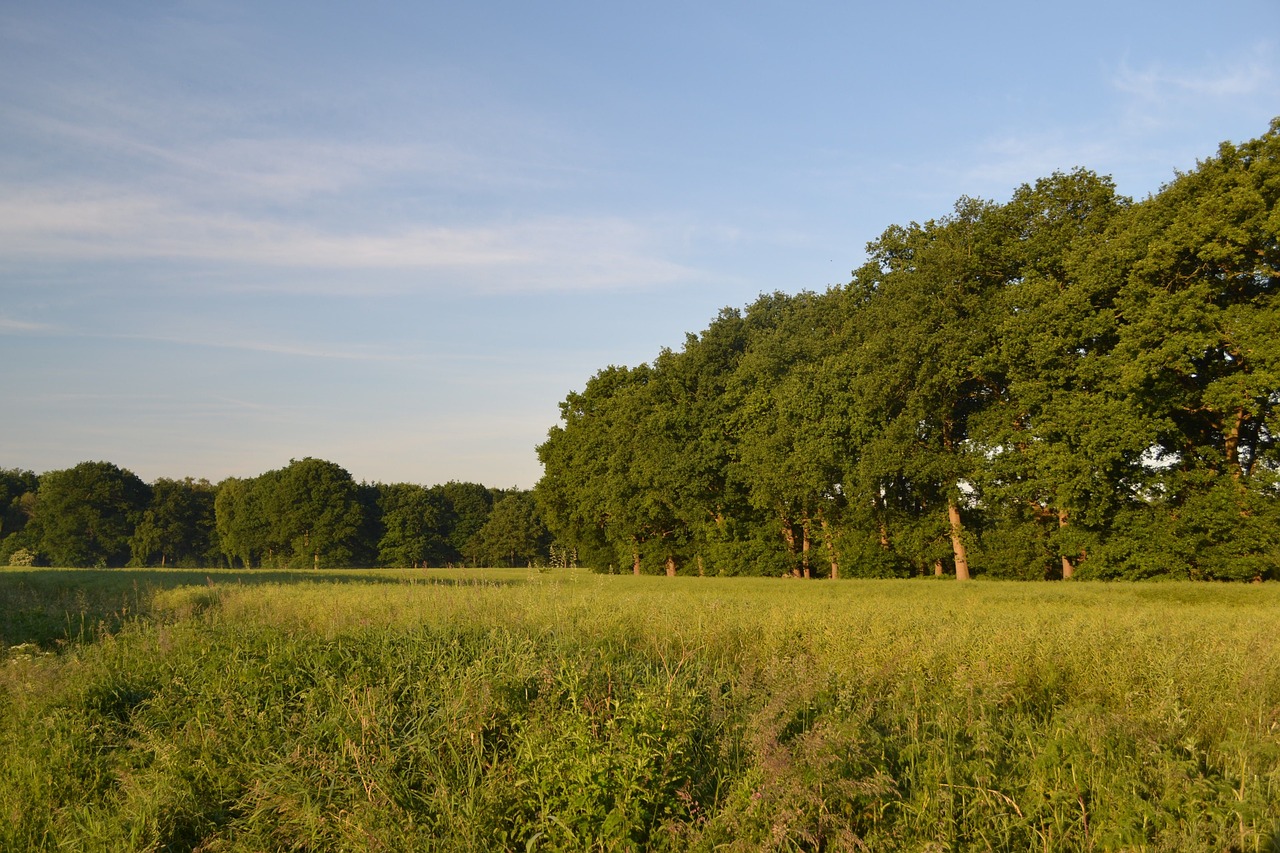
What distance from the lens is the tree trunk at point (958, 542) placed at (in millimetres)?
Result: 34222

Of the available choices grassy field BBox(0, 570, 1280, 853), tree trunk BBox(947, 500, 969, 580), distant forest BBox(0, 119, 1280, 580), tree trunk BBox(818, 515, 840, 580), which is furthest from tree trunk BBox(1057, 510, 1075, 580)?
grassy field BBox(0, 570, 1280, 853)

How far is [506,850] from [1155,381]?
2923cm

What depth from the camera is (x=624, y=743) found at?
18.2ft

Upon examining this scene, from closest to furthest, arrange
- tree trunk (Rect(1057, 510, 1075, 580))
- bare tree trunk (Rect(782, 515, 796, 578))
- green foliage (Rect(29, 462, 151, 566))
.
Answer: tree trunk (Rect(1057, 510, 1075, 580))
bare tree trunk (Rect(782, 515, 796, 578))
green foliage (Rect(29, 462, 151, 566))

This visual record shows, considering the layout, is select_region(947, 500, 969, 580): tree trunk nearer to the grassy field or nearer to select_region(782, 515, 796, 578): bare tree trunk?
select_region(782, 515, 796, 578): bare tree trunk

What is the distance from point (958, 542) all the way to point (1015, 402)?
6.41m

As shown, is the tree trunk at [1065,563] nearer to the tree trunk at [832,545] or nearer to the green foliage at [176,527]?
the tree trunk at [832,545]

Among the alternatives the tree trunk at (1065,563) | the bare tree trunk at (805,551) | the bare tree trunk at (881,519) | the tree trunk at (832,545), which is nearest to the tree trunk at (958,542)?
the bare tree trunk at (881,519)

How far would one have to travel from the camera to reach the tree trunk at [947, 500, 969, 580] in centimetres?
3422

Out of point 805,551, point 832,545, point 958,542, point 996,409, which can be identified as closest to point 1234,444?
point 996,409

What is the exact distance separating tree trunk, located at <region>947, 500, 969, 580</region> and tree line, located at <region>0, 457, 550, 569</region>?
202 feet

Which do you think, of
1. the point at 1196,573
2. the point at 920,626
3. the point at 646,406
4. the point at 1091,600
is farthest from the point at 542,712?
the point at 646,406

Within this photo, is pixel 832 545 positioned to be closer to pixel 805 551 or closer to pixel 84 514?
pixel 805 551

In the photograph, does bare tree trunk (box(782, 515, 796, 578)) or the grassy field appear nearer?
the grassy field
